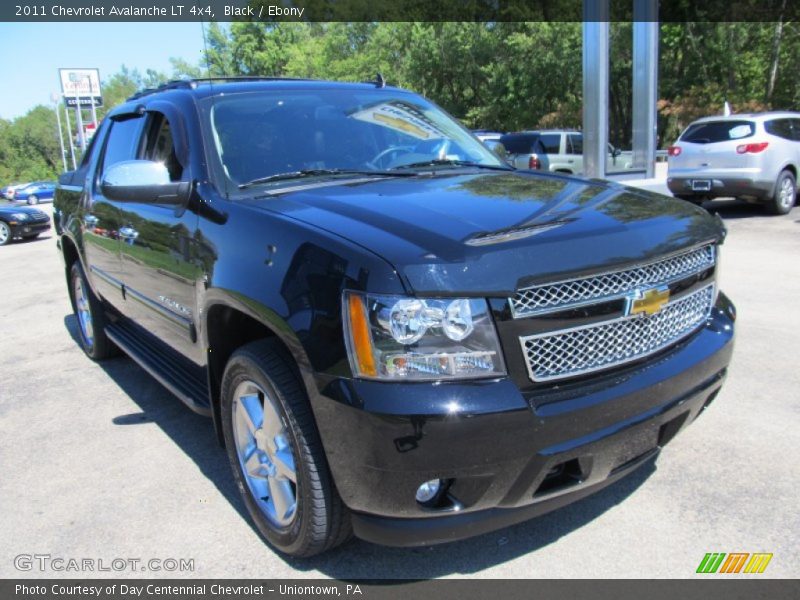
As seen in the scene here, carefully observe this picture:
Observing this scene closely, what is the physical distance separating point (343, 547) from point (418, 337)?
1171 millimetres

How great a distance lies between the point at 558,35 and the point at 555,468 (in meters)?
38.8

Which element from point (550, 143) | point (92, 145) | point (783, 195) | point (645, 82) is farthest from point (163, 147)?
point (550, 143)

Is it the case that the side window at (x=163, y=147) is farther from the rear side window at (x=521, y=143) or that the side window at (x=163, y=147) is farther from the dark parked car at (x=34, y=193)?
the dark parked car at (x=34, y=193)

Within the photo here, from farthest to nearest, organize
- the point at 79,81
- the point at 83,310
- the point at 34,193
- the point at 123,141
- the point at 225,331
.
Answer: the point at 79,81 < the point at 34,193 < the point at 83,310 < the point at 123,141 < the point at 225,331

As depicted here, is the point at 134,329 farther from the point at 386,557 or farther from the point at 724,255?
the point at 724,255

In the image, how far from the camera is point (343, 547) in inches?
107

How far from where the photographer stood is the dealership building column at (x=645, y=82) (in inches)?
587

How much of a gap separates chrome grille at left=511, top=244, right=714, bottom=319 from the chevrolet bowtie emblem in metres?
0.03

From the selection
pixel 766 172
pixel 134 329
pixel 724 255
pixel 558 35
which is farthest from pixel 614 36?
pixel 134 329

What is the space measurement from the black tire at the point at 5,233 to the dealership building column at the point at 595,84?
576 inches

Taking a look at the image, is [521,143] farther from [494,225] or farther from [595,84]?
[494,225]

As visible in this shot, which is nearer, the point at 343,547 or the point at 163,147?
the point at 343,547

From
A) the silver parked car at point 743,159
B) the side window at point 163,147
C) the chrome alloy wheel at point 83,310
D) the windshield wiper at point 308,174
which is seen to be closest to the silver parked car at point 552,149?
the silver parked car at point 743,159

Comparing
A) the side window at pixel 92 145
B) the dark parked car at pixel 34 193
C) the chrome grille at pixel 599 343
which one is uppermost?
the side window at pixel 92 145
